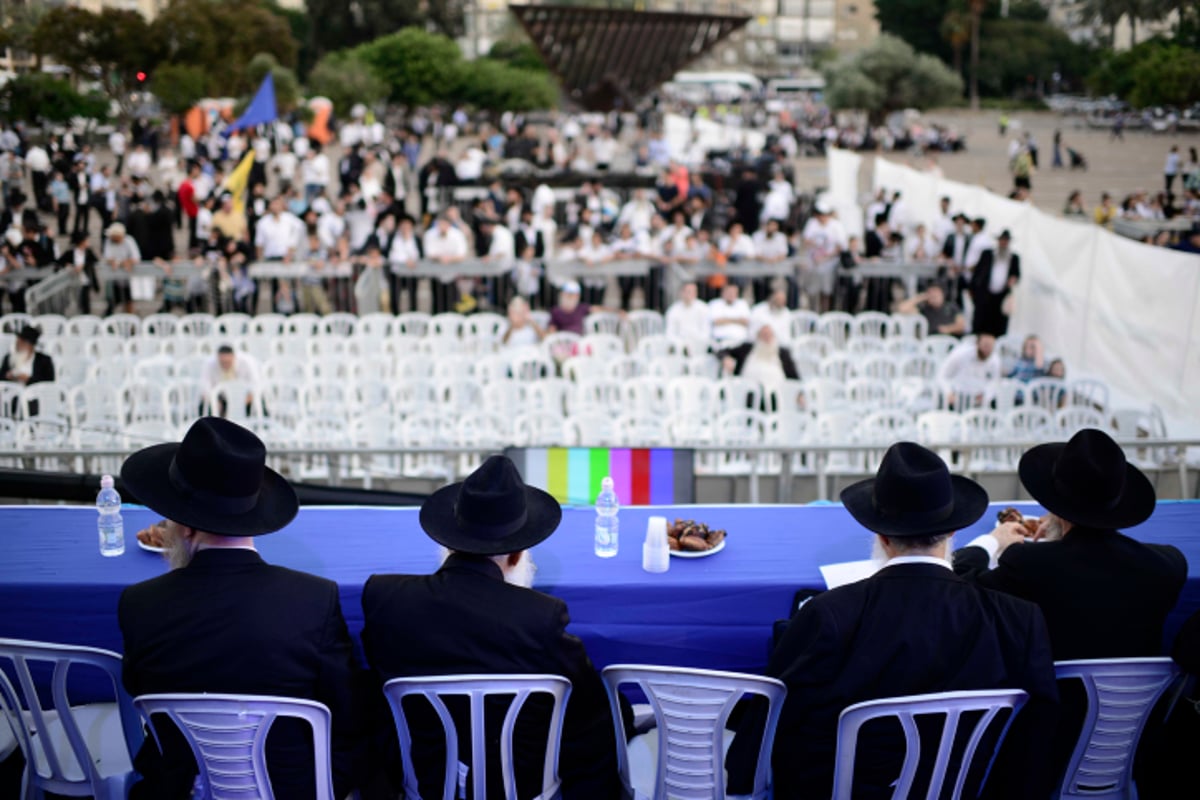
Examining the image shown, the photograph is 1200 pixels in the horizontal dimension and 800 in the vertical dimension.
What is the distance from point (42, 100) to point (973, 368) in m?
22.4

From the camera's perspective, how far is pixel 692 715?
3.22m

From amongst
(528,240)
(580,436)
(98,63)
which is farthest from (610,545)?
(98,63)

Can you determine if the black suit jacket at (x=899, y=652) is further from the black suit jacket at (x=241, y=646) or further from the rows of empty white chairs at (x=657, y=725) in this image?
the black suit jacket at (x=241, y=646)

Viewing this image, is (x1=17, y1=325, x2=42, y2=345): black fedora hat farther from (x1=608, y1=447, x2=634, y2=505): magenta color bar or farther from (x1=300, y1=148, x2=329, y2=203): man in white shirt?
(x1=300, y1=148, x2=329, y2=203): man in white shirt

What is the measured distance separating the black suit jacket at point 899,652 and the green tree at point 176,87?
113 feet

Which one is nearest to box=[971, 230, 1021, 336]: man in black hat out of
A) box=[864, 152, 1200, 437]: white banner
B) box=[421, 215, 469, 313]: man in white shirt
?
box=[864, 152, 1200, 437]: white banner

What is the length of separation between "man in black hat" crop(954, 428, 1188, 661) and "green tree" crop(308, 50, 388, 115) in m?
42.4

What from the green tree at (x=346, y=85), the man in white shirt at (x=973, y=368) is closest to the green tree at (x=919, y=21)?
the green tree at (x=346, y=85)

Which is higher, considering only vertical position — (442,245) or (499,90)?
(499,90)

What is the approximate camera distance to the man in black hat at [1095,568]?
11.9 ft

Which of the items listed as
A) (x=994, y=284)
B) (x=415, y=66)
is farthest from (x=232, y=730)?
(x=415, y=66)

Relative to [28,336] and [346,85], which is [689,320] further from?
[346,85]

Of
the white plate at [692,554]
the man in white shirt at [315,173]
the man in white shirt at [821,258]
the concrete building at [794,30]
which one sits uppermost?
the concrete building at [794,30]

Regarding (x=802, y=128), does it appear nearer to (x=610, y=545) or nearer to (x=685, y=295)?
(x=685, y=295)
